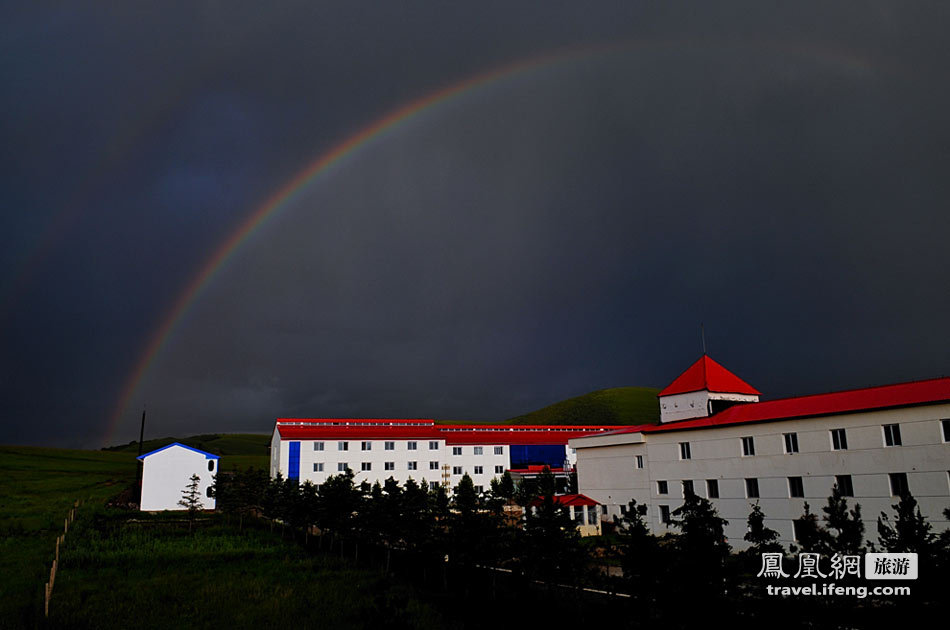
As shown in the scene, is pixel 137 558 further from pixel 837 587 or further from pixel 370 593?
pixel 837 587

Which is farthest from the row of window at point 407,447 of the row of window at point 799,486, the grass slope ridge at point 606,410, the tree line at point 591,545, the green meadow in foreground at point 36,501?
the grass slope ridge at point 606,410

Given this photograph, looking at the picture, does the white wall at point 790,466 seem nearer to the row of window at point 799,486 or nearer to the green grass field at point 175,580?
the row of window at point 799,486

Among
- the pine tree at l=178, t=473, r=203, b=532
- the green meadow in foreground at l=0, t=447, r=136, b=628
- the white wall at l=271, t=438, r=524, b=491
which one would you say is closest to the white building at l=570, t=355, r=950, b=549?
the white wall at l=271, t=438, r=524, b=491

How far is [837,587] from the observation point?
16.4 meters

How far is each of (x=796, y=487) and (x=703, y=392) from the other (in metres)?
15.3

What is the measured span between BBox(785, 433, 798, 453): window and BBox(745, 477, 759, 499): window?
3.01 meters

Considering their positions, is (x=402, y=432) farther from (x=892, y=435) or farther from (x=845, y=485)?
(x=892, y=435)

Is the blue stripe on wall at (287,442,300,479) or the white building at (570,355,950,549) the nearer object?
the white building at (570,355,950,549)

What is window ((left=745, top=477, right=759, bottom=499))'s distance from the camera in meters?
40.2

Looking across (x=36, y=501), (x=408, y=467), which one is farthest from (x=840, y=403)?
(x=36, y=501)

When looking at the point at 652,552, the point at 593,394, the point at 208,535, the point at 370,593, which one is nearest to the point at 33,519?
the point at 208,535

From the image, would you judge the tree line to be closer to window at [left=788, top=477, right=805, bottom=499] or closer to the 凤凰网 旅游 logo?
the 凤凰网 旅游 logo

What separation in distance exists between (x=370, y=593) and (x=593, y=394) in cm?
17885

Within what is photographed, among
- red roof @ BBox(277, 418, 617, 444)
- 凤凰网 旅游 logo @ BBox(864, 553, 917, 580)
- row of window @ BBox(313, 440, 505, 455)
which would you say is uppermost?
red roof @ BBox(277, 418, 617, 444)
